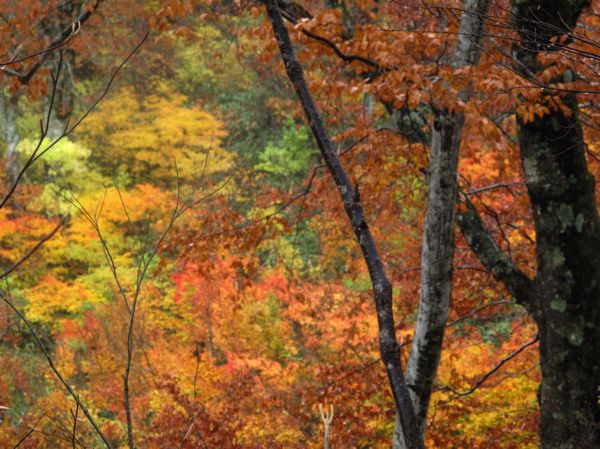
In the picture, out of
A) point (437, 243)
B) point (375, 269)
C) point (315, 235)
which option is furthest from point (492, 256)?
point (315, 235)

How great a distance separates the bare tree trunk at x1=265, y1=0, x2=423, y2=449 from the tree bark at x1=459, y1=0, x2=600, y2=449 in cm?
240

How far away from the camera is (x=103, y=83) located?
19.1 metres

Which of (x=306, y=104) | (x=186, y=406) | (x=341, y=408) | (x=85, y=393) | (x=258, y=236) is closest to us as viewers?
(x=306, y=104)

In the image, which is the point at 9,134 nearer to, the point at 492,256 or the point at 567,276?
the point at 492,256

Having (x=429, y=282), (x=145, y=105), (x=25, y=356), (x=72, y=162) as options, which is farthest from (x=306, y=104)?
(x=145, y=105)

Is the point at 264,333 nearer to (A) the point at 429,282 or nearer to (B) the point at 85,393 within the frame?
(B) the point at 85,393

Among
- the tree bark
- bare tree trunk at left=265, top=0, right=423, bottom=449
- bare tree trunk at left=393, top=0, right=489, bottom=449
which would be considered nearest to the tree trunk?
the tree bark

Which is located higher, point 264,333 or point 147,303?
point 147,303

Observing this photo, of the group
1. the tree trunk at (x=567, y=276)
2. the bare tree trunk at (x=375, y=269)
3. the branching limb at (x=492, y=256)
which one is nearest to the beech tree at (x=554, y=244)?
the tree trunk at (x=567, y=276)

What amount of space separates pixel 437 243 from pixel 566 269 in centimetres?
84

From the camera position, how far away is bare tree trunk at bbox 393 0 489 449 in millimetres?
4125

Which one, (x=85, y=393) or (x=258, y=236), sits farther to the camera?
(x=85, y=393)

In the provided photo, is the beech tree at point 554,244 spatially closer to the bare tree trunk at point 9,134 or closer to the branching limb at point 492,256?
the branching limb at point 492,256

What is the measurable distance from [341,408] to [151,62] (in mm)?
15386
